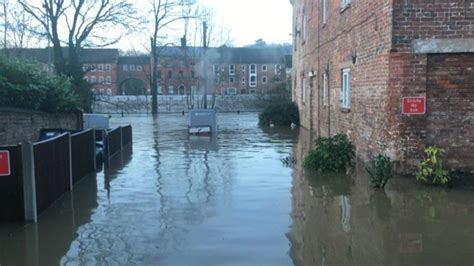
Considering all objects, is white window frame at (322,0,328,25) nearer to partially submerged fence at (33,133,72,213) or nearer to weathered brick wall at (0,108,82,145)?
weathered brick wall at (0,108,82,145)

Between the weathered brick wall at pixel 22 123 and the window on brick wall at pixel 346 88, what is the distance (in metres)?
8.49

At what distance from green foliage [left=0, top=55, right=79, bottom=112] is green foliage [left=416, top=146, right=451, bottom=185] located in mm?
10772

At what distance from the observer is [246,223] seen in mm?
7301

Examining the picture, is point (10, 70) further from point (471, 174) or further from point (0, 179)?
point (471, 174)

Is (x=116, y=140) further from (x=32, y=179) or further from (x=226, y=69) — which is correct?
(x=226, y=69)

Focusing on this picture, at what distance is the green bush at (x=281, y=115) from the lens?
1177 inches

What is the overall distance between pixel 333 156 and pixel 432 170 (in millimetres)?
2361

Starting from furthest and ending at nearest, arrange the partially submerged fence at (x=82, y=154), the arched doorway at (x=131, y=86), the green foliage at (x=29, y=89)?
the arched doorway at (x=131, y=86) < the green foliage at (x=29, y=89) < the partially submerged fence at (x=82, y=154)

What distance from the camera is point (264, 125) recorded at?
3031 cm

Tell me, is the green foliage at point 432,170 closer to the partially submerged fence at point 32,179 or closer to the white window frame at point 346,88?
the white window frame at point 346,88

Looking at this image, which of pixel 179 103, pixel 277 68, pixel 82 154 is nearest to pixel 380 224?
pixel 82 154

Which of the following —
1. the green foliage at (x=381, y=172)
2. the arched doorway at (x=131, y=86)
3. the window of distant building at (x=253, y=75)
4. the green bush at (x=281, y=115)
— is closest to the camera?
the green foliage at (x=381, y=172)

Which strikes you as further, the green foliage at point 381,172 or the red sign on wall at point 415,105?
the red sign on wall at point 415,105

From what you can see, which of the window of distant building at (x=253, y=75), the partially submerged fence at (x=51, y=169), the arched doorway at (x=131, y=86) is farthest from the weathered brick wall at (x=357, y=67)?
the window of distant building at (x=253, y=75)
